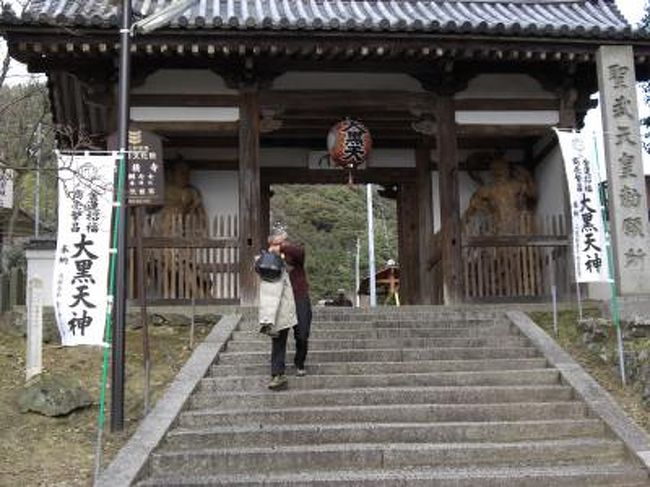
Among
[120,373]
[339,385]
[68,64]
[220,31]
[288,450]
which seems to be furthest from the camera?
[68,64]

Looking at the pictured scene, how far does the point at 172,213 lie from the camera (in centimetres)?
1317

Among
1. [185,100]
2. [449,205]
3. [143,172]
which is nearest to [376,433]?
[143,172]

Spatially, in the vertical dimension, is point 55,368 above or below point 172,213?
below

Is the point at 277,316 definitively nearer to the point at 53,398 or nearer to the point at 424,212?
the point at 53,398

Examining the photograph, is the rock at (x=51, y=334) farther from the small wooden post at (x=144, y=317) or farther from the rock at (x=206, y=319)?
the rock at (x=206, y=319)

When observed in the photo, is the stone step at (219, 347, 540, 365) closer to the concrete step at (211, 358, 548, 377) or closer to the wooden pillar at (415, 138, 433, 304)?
the concrete step at (211, 358, 548, 377)

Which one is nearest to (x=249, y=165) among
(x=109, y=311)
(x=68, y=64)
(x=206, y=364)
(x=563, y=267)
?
(x=68, y=64)

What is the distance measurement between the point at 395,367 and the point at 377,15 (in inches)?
236

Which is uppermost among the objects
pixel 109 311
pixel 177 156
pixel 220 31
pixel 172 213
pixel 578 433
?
pixel 220 31

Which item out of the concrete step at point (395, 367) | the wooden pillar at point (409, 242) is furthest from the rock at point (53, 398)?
the wooden pillar at point (409, 242)

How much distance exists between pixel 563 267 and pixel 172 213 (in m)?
6.68

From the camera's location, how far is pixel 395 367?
848 centimetres

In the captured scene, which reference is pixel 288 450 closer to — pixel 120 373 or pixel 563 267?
pixel 120 373

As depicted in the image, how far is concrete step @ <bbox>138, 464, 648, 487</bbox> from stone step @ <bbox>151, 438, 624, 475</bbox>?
0.49 ft
